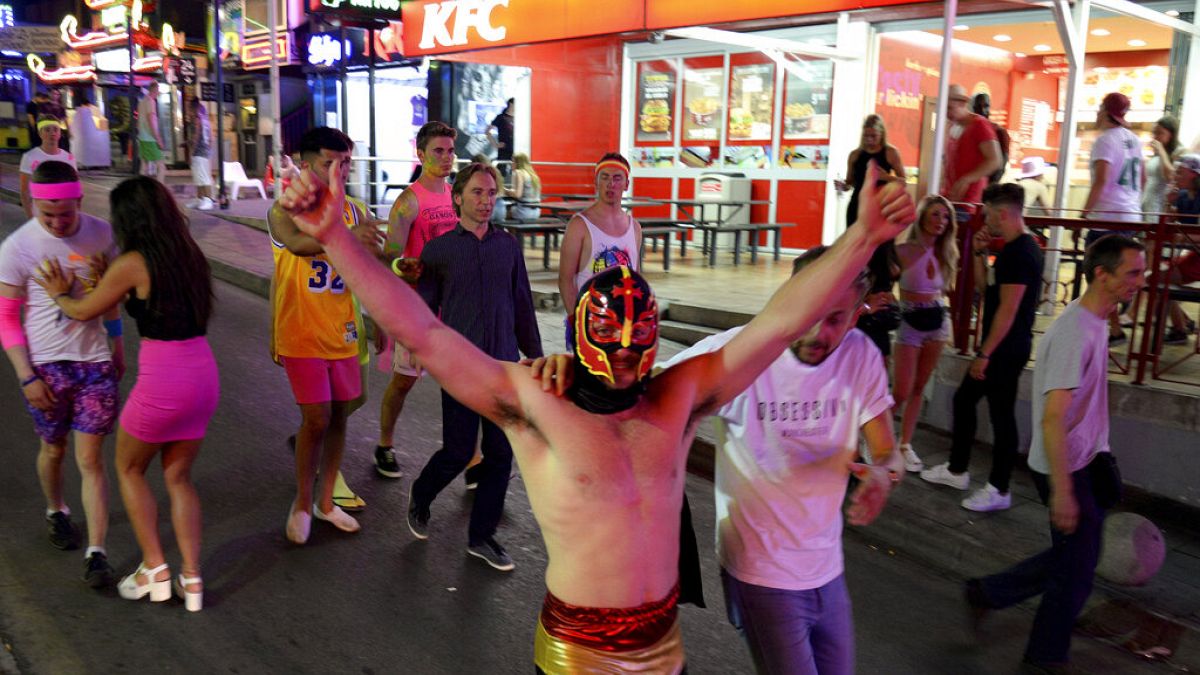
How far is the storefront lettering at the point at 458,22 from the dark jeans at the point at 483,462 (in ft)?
24.5

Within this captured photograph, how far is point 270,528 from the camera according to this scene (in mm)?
5336

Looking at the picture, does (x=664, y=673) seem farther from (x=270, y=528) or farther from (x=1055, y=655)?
(x=270, y=528)

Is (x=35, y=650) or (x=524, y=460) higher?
(x=524, y=460)

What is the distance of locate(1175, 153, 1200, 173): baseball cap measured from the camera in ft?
26.9

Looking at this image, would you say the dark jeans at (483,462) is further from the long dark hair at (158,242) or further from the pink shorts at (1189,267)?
the pink shorts at (1189,267)

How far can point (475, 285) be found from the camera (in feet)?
15.8

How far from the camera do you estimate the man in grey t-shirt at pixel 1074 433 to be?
3.73 metres

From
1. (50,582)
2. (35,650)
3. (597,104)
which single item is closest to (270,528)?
(50,582)

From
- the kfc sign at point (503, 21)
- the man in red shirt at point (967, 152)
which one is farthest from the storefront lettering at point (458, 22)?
the man in red shirt at point (967, 152)

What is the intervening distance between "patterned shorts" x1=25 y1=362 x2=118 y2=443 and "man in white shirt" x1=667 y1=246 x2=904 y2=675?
322 cm

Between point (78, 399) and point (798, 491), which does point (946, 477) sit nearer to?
point (798, 491)

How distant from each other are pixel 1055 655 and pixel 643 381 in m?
2.79

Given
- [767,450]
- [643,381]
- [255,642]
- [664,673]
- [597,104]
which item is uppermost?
[597,104]

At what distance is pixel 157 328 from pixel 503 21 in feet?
26.2
